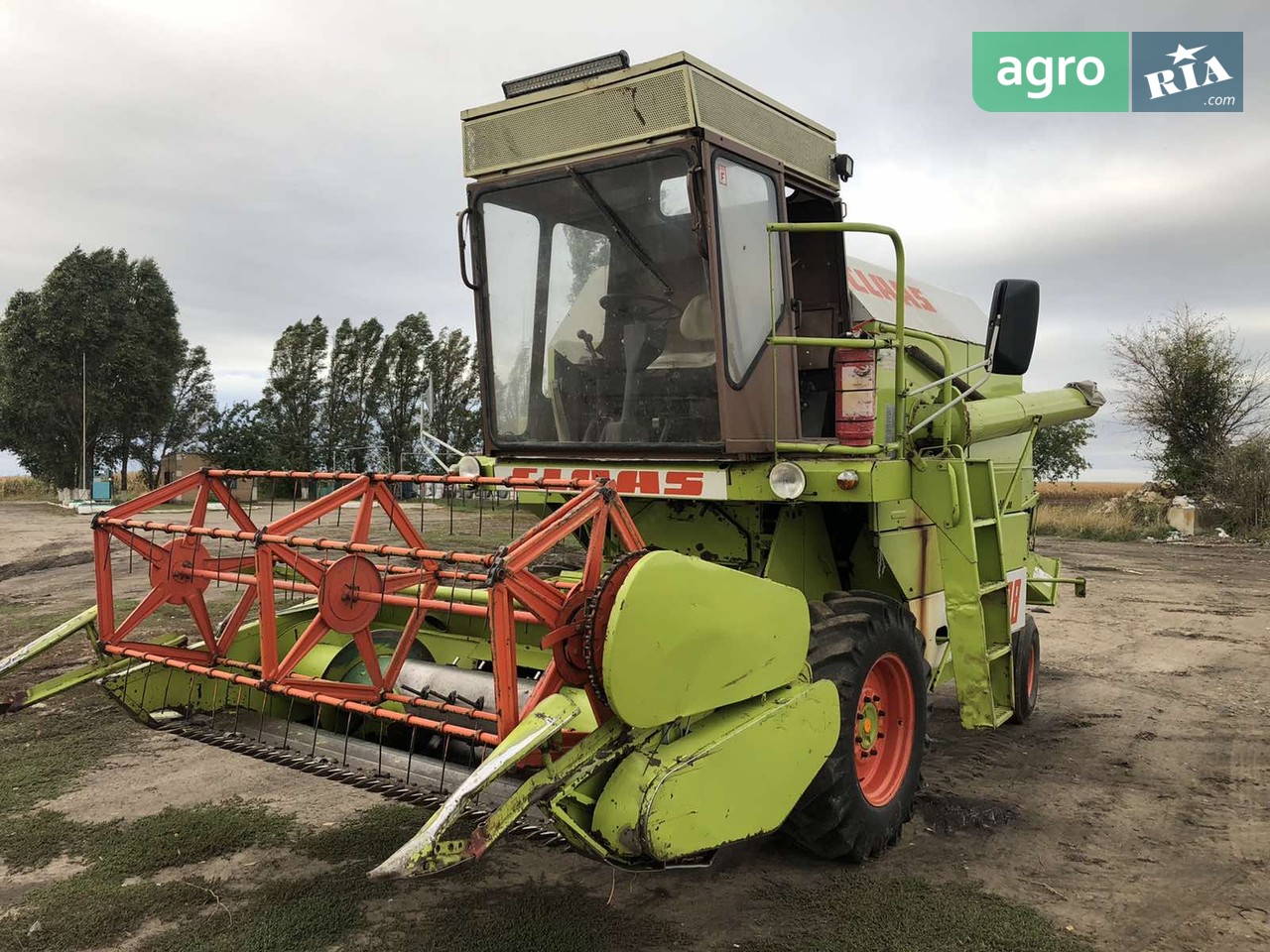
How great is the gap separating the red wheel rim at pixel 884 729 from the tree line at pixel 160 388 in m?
24.5

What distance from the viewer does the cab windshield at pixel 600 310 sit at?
3.78 m

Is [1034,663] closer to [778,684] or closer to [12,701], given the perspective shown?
[778,684]

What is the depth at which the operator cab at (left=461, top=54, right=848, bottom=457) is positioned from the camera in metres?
3.69

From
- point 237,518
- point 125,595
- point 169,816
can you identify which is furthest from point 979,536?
point 125,595

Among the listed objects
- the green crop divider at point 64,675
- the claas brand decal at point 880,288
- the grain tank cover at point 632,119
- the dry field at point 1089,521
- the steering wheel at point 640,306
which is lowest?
the dry field at point 1089,521

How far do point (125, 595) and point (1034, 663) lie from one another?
839 centimetres

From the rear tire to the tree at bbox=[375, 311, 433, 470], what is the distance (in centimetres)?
2938

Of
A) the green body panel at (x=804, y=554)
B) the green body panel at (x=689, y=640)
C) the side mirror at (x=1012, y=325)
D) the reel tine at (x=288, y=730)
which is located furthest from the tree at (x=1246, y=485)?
the reel tine at (x=288, y=730)

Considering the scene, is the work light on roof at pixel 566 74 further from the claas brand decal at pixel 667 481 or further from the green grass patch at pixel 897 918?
the green grass patch at pixel 897 918

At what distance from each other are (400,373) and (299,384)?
3736 mm

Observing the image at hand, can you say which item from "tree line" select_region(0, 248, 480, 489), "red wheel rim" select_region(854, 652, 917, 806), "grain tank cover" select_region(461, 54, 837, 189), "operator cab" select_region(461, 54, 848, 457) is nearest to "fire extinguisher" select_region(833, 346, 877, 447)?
"operator cab" select_region(461, 54, 848, 457)

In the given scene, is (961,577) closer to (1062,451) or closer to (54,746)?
(54,746)

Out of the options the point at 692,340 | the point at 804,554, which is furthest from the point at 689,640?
the point at 804,554

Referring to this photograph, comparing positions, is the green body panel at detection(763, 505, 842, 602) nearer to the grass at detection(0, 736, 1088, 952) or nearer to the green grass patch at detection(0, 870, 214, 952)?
the grass at detection(0, 736, 1088, 952)
